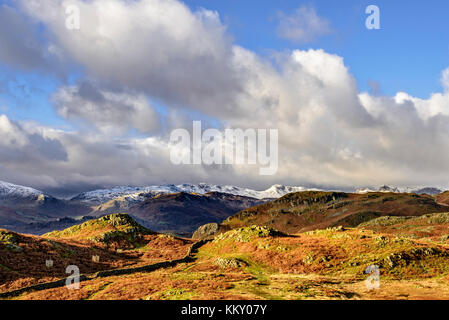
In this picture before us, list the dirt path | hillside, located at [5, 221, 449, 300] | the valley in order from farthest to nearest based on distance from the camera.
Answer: the dirt path
the valley
hillside, located at [5, 221, 449, 300]

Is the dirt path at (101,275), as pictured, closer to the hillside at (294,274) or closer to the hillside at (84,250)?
the hillside at (294,274)

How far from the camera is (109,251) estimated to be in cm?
7575

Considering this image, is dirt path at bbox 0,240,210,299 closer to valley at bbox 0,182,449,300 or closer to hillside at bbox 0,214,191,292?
valley at bbox 0,182,449,300

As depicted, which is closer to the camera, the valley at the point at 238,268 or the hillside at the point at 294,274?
the hillside at the point at 294,274

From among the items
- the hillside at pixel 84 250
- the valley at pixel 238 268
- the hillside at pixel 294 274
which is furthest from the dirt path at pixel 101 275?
the hillside at pixel 84 250

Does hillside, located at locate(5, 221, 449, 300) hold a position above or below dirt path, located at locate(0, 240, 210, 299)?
above

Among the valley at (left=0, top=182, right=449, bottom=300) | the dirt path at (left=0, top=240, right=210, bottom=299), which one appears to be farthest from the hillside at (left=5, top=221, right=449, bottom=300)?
the dirt path at (left=0, top=240, right=210, bottom=299)

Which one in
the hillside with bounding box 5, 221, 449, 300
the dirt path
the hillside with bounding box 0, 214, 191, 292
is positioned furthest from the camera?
the hillside with bounding box 0, 214, 191, 292

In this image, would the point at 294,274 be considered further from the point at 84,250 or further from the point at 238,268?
the point at 84,250

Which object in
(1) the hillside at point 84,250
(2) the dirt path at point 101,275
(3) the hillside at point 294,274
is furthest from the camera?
(1) the hillside at point 84,250

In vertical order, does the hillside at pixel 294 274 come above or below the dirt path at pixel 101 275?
above
